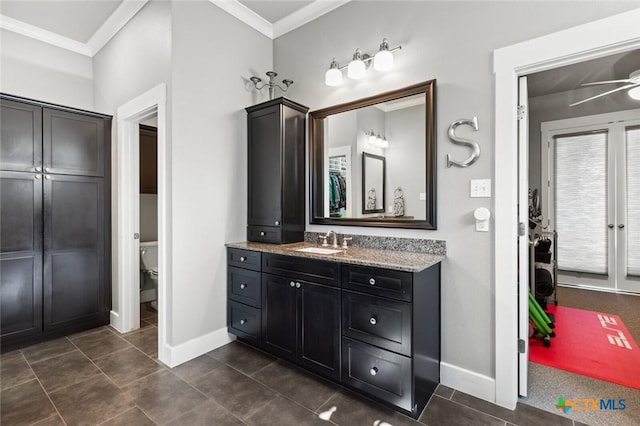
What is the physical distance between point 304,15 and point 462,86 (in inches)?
65.7

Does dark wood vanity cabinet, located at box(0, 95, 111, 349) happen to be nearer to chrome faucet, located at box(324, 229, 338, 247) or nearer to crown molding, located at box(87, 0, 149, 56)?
Result: crown molding, located at box(87, 0, 149, 56)

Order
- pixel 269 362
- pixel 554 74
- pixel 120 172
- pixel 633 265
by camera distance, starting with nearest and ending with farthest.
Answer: pixel 269 362
pixel 120 172
pixel 554 74
pixel 633 265

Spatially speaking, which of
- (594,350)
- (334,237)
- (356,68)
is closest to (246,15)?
(356,68)

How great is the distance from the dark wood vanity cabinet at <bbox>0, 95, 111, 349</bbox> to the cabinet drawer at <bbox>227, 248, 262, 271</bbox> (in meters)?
1.48

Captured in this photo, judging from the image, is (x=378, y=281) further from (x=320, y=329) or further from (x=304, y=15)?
(x=304, y=15)

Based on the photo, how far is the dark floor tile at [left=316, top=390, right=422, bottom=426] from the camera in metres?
1.73

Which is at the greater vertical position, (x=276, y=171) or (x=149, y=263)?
(x=276, y=171)

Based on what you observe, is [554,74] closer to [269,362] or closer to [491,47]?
[491,47]

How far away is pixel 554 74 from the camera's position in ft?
12.3

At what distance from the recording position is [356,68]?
7.80ft

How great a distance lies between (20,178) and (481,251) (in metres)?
3.75

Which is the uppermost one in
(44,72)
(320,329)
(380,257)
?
(44,72)

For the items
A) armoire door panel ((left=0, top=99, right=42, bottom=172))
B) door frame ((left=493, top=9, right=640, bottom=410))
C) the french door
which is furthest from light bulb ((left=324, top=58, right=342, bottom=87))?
the french door

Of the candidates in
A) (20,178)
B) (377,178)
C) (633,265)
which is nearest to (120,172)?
(20,178)
